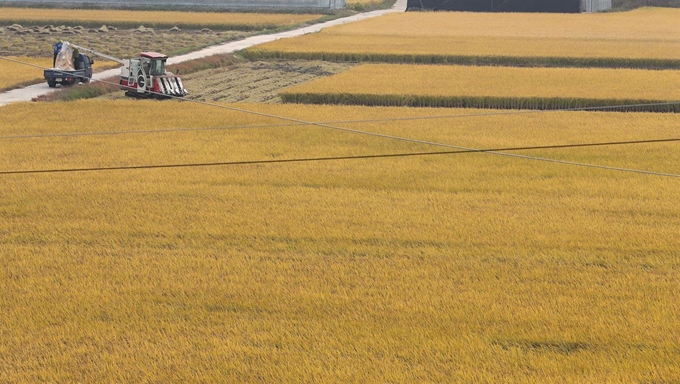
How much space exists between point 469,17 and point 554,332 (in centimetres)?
5836

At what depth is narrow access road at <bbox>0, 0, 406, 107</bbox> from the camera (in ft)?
98.1

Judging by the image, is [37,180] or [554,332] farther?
[37,180]

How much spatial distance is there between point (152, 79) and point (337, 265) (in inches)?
700

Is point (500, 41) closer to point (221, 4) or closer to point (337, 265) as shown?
point (221, 4)

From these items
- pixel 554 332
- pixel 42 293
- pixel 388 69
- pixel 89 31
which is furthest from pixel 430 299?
pixel 89 31

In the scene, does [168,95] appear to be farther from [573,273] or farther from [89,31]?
[89,31]

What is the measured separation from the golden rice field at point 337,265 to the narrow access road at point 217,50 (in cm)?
950

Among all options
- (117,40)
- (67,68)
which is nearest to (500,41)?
(117,40)

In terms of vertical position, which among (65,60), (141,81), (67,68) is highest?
(65,60)

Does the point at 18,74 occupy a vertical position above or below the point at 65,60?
below

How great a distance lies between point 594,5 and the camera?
241ft

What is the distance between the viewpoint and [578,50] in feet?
140

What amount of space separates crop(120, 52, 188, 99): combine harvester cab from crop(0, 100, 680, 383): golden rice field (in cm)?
800

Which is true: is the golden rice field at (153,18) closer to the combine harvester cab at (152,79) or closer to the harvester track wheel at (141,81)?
the combine harvester cab at (152,79)
